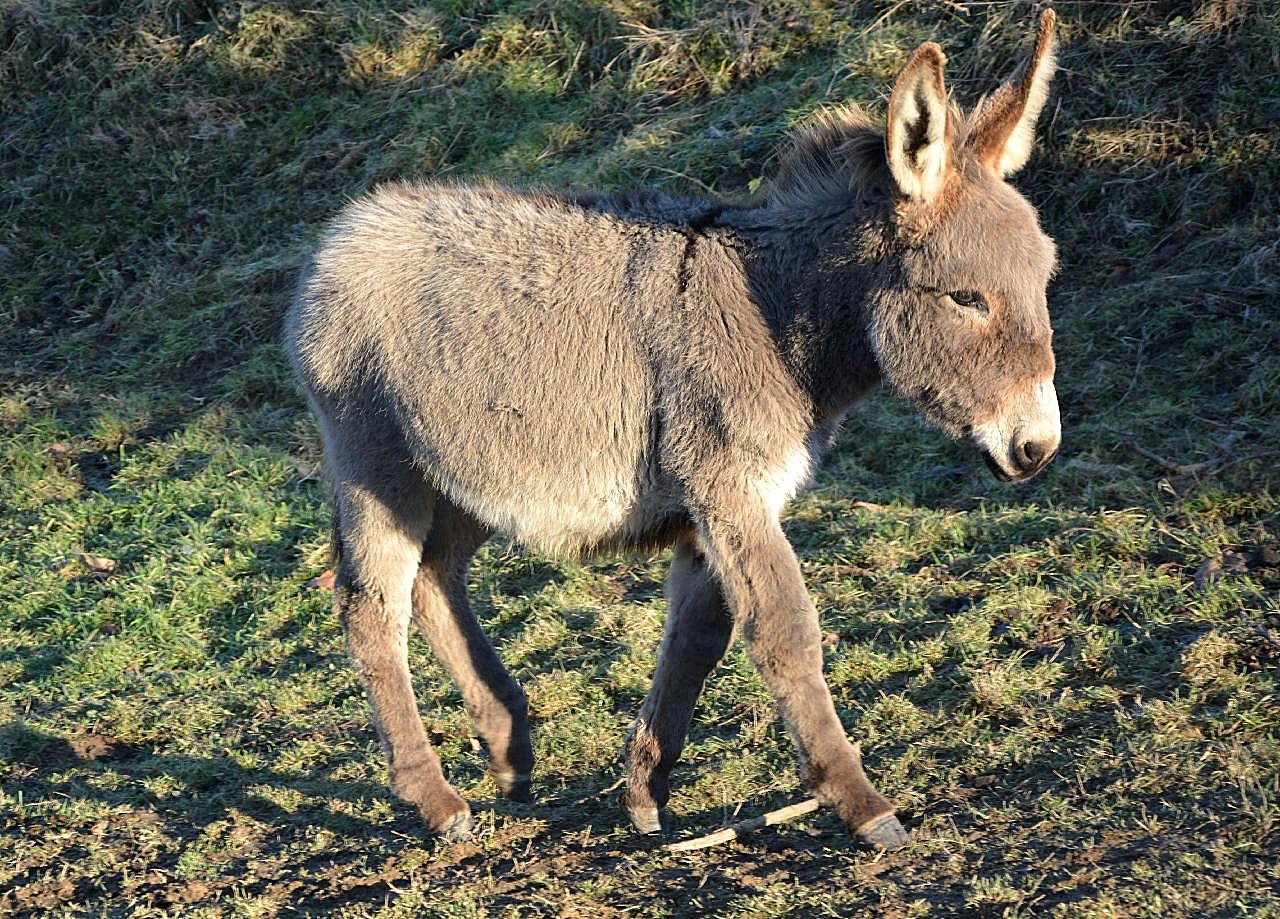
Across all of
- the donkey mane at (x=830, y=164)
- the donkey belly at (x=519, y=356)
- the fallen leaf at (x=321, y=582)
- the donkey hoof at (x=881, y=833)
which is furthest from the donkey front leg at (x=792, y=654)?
the fallen leaf at (x=321, y=582)

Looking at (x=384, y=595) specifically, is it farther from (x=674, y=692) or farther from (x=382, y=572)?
(x=674, y=692)

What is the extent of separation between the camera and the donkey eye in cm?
371

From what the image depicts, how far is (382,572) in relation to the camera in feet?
14.6

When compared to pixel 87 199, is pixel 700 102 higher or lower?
higher

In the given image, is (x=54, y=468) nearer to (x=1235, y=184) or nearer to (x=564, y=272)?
(x=564, y=272)

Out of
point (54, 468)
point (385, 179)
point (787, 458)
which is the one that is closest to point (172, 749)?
point (787, 458)

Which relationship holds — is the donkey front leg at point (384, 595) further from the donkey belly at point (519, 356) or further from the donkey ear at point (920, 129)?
the donkey ear at point (920, 129)

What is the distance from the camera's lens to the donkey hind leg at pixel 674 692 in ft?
13.6

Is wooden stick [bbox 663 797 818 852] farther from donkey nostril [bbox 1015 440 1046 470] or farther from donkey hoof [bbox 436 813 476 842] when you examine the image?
donkey nostril [bbox 1015 440 1046 470]

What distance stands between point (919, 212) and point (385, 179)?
6643 mm

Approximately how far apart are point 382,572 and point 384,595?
0.07 m

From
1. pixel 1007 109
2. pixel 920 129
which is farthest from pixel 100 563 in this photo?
pixel 1007 109

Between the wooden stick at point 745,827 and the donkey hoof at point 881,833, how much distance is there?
0.73ft

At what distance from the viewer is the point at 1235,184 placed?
23.2 ft
